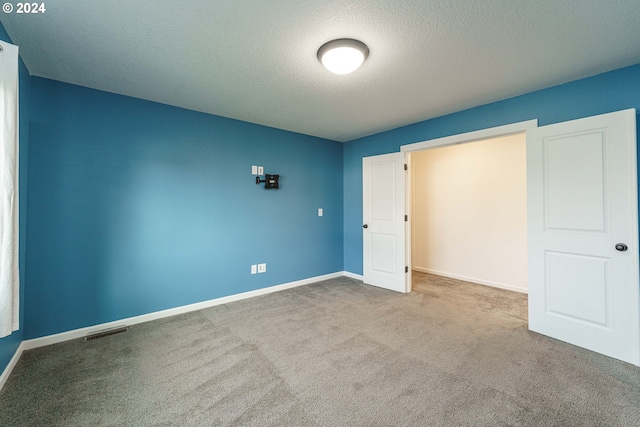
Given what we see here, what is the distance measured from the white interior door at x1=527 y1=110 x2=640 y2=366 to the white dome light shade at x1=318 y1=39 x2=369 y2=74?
2007 mm

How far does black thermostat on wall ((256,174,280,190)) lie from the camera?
3.71 metres

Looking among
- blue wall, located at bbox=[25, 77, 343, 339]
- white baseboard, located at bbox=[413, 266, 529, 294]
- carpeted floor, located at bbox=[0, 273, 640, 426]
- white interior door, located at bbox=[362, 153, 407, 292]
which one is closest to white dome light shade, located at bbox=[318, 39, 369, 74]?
blue wall, located at bbox=[25, 77, 343, 339]

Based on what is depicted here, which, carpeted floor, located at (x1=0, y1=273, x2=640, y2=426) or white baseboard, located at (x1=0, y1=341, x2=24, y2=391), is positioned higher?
white baseboard, located at (x1=0, y1=341, x2=24, y2=391)

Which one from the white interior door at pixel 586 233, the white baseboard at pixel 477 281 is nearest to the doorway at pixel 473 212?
the white baseboard at pixel 477 281

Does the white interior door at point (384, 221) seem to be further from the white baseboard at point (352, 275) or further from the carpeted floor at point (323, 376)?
the carpeted floor at point (323, 376)

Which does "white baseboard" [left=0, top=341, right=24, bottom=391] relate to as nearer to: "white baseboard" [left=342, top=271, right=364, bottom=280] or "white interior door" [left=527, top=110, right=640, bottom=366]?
"white baseboard" [left=342, top=271, right=364, bottom=280]

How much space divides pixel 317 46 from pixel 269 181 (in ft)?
6.94

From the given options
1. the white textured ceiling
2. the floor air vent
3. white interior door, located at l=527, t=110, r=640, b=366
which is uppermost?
the white textured ceiling

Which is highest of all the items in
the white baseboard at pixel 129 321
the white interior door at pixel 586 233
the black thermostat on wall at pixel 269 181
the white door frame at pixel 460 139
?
the white door frame at pixel 460 139

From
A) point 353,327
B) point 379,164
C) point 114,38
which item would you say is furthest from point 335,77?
point 353,327

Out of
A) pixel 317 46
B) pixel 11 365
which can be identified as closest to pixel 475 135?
pixel 317 46

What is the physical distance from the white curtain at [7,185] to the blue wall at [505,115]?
386cm

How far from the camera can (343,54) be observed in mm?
1902

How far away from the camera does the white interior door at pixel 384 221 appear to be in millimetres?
3822
